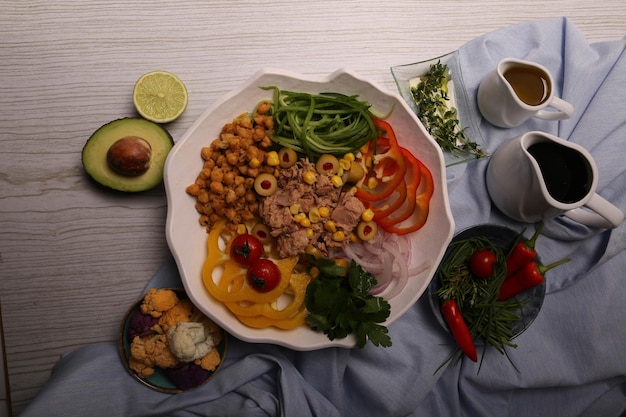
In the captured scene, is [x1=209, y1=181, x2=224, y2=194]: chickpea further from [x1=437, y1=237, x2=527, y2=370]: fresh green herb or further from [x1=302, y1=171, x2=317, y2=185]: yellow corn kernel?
[x1=437, y1=237, x2=527, y2=370]: fresh green herb

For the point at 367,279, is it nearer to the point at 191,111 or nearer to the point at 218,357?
the point at 218,357

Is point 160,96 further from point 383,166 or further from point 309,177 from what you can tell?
point 383,166

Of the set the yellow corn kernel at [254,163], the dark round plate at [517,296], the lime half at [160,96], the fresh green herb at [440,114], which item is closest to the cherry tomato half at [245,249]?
the yellow corn kernel at [254,163]

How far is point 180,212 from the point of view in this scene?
1771mm

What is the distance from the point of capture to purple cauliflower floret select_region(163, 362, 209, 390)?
1.83 m

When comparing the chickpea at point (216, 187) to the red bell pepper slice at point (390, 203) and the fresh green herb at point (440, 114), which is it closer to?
the red bell pepper slice at point (390, 203)

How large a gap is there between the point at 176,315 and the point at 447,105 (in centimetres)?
138

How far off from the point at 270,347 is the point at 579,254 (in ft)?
4.61

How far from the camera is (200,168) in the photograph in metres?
1.83

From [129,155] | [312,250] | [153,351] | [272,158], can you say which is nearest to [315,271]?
[312,250]

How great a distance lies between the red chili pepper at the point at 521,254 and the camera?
1929 mm

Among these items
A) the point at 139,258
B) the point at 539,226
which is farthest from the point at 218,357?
the point at 539,226

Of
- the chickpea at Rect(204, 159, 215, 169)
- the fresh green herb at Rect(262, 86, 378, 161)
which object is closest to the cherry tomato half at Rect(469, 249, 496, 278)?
the fresh green herb at Rect(262, 86, 378, 161)

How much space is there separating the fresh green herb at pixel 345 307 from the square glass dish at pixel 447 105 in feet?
2.11
